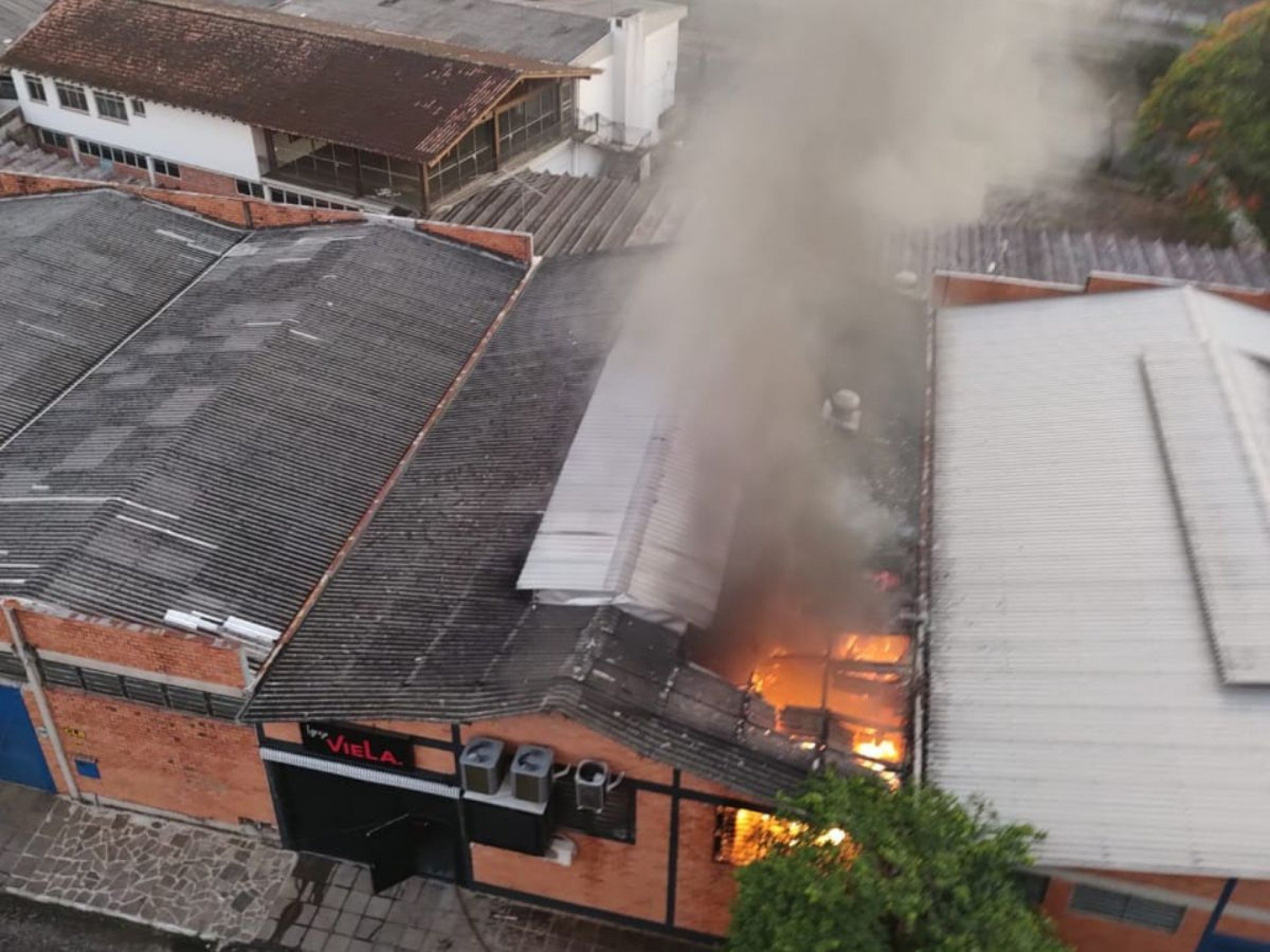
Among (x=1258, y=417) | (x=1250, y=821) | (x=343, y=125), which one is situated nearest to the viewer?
(x=1250, y=821)

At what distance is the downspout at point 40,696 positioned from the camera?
11156 mm

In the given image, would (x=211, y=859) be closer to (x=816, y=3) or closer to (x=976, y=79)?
(x=816, y=3)

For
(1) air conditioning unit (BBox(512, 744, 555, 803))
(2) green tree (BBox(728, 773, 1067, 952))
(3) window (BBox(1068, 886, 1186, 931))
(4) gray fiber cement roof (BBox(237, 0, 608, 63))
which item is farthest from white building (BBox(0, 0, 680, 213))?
(3) window (BBox(1068, 886, 1186, 931))

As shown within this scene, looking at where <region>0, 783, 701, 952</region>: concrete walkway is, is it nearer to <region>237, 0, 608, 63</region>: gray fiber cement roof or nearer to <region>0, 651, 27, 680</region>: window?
<region>0, 651, 27, 680</region>: window

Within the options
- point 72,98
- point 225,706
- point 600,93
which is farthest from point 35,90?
point 225,706

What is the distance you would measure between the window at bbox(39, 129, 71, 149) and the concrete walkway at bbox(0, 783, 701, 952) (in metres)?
19.4

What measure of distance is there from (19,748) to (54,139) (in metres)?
19.4

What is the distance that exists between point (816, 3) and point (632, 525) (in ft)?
23.1

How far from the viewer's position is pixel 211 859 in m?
12.2

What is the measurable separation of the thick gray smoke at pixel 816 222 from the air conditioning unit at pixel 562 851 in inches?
165

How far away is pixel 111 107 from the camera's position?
24.8 meters

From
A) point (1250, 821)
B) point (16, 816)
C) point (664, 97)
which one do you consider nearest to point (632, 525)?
point (1250, 821)

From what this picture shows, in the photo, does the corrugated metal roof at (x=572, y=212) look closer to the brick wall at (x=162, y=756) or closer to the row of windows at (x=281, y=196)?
the row of windows at (x=281, y=196)

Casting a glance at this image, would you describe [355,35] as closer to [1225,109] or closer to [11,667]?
[11,667]
